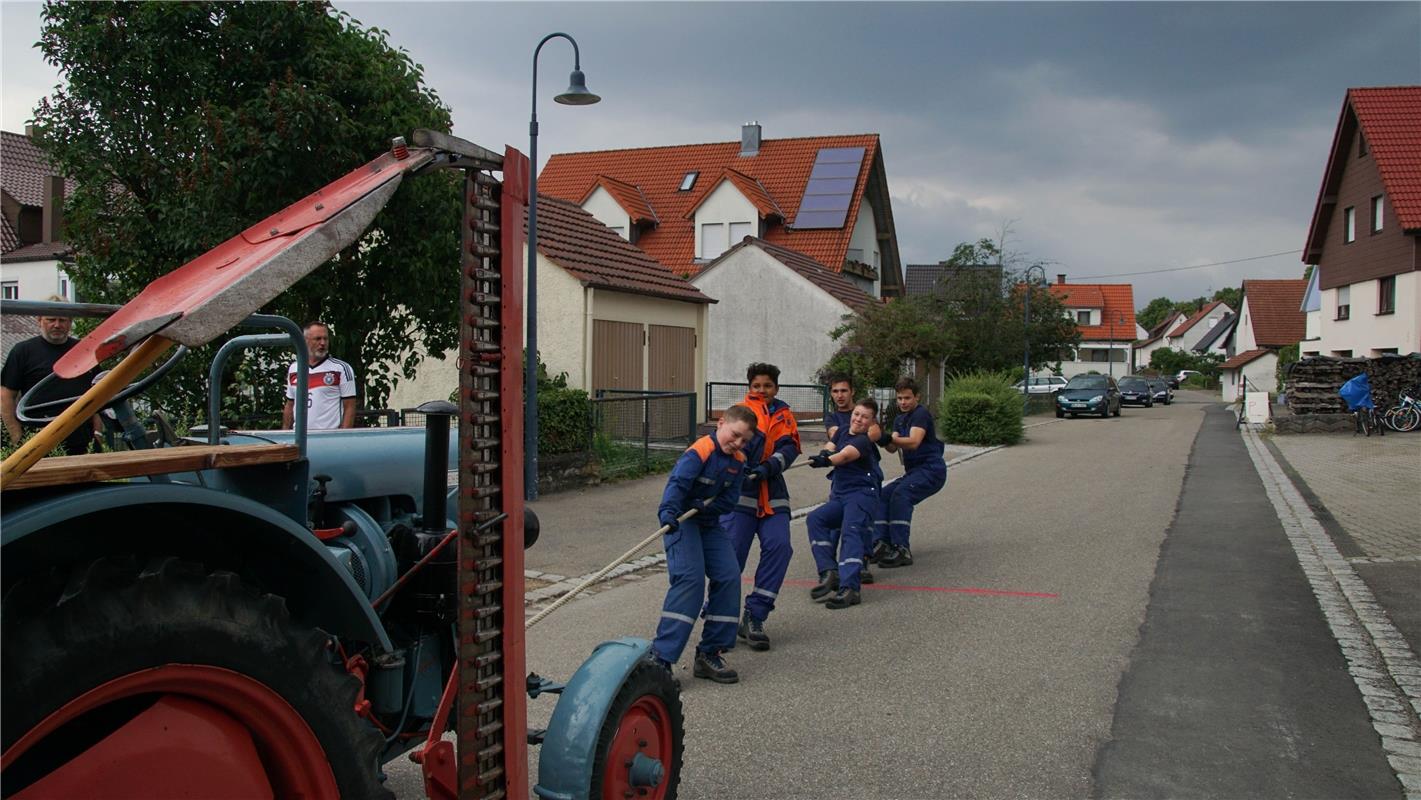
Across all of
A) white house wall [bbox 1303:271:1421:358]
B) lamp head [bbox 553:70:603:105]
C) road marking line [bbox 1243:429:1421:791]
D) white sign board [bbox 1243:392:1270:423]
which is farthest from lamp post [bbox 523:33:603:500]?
white house wall [bbox 1303:271:1421:358]

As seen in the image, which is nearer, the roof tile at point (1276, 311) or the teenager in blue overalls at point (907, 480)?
the teenager in blue overalls at point (907, 480)

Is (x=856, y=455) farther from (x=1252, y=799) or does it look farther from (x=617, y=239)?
(x=617, y=239)

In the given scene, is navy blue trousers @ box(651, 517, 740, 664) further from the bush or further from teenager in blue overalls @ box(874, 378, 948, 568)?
the bush

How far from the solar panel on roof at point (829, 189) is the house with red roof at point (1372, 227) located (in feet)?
52.1

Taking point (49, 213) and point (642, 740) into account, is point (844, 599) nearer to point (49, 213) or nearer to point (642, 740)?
point (642, 740)

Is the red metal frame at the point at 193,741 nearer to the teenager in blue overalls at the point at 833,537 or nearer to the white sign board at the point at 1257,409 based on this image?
the teenager in blue overalls at the point at 833,537

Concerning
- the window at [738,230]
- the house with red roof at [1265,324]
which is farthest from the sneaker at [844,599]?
the house with red roof at [1265,324]

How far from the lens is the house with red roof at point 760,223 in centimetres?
2967

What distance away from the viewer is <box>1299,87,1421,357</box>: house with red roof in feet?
102

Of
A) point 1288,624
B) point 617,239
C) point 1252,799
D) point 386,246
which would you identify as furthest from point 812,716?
point 617,239

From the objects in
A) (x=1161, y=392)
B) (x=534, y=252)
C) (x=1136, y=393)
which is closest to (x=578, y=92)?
(x=534, y=252)

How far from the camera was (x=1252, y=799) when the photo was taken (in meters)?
4.26

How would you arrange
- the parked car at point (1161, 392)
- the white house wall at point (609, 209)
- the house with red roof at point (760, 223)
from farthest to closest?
the parked car at point (1161, 392) < the white house wall at point (609, 209) < the house with red roof at point (760, 223)

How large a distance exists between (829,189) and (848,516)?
31.0m
